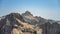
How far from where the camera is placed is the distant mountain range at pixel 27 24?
1.90 meters

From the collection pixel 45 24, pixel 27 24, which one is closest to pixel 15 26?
pixel 27 24

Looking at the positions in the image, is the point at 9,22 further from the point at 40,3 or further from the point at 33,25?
the point at 40,3

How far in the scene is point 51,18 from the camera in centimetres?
197

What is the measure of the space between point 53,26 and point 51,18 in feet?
0.51

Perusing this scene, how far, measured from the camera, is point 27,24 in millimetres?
1911

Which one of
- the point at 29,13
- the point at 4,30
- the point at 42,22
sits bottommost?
the point at 4,30

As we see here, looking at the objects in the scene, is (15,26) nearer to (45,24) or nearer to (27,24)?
(27,24)

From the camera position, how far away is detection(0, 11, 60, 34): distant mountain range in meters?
1.90

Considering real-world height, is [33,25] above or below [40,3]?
below

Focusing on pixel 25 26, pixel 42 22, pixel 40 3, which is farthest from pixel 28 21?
pixel 40 3

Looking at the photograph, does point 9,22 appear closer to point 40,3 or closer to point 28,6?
point 28,6

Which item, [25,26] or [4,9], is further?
[4,9]

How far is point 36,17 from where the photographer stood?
1.98 m

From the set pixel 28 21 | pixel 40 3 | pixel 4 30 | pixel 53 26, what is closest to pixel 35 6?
pixel 40 3
